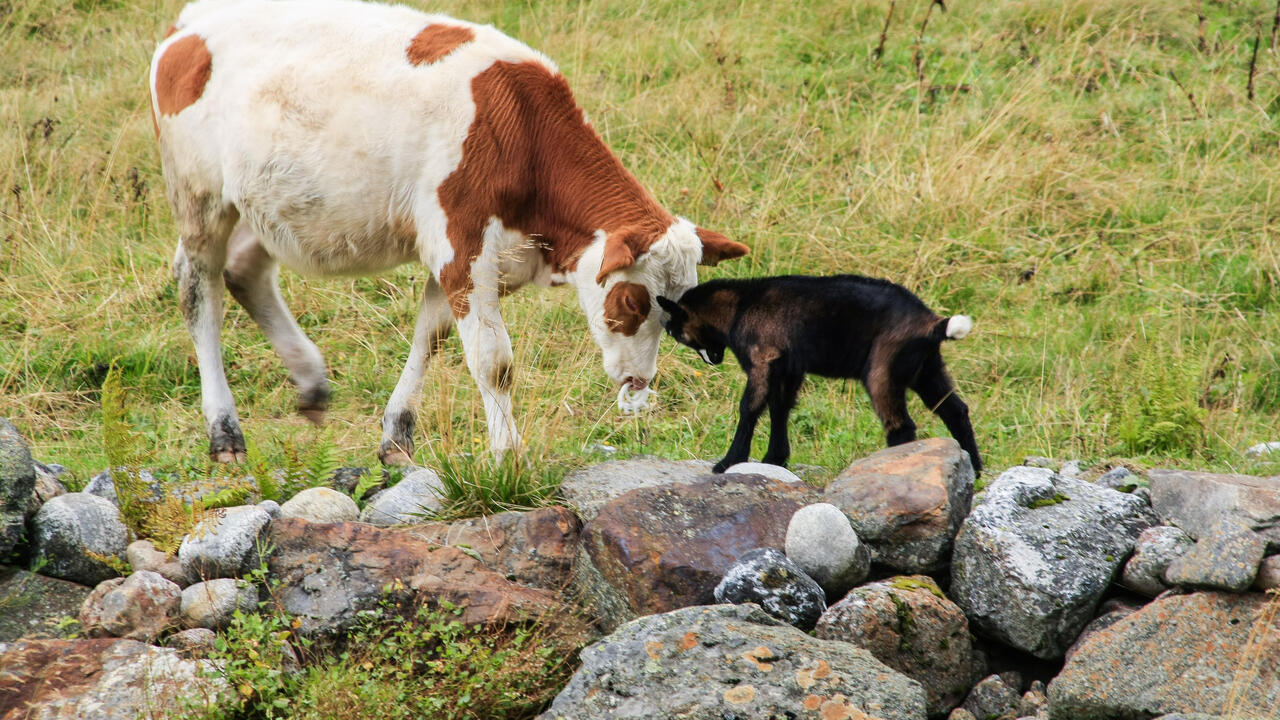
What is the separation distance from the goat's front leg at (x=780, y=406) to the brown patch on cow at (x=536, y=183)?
0.86 m

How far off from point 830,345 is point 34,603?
3.22 meters

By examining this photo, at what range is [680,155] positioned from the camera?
390 inches

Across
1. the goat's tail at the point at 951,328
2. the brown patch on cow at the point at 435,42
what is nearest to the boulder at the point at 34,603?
the brown patch on cow at the point at 435,42

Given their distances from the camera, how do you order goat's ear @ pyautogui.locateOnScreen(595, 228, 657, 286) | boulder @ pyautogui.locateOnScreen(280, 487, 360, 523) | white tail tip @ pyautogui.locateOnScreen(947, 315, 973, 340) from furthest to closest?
goat's ear @ pyautogui.locateOnScreen(595, 228, 657, 286) < boulder @ pyautogui.locateOnScreen(280, 487, 360, 523) < white tail tip @ pyautogui.locateOnScreen(947, 315, 973, 340)

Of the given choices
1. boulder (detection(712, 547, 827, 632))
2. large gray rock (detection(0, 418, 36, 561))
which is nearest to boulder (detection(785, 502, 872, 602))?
boulder (detection(712, 547, 827, 632))

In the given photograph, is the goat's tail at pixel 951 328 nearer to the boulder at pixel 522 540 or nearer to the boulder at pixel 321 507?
the boulder at pixel 522 540

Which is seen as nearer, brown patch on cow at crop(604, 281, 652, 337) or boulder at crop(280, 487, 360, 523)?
boulder at crop(280, 487, 360, 523)

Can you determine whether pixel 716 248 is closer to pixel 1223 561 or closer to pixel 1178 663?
pixel 1223 561

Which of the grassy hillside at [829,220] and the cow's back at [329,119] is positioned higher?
the cow's back at [329,119]

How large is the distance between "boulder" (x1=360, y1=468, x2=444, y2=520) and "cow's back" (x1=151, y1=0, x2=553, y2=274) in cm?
108

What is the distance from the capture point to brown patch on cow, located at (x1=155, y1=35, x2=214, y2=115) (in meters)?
6.25

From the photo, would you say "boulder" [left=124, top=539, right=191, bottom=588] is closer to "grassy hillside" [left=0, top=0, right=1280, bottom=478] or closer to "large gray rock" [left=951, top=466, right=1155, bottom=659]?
"grassy hillside" [left=0, top=0, right=1280, bottom=478]

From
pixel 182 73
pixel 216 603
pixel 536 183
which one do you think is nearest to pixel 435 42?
pixel 536 183

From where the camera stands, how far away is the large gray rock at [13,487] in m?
4.59
